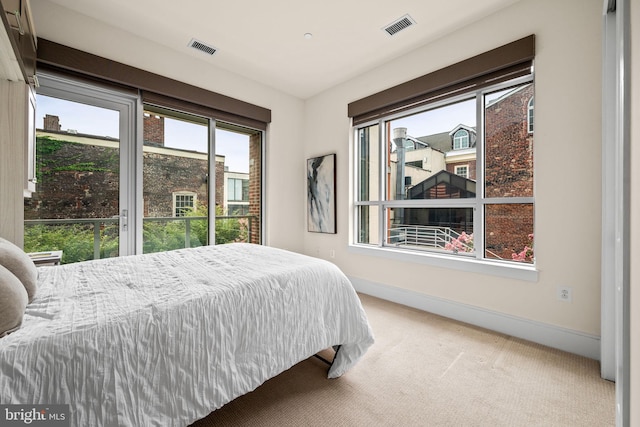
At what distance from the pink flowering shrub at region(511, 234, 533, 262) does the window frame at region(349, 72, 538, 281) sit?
52 millimetres

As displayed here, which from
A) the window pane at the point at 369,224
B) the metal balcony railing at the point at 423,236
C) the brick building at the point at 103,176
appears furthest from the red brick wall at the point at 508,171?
the brick building at the point at 103,176

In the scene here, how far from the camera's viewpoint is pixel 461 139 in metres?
2.86

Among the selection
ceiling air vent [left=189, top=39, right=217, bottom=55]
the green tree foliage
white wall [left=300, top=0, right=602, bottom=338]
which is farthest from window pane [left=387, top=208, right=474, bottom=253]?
ceiling air vent [left=189, top=39, right=217, bottom=55]

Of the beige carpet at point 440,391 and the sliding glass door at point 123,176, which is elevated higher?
the sliding glass door at point 123,176

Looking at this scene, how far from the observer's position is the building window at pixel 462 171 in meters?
2.82

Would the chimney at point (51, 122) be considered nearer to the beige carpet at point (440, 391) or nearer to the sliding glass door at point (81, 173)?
the sliding glass door at point (81, 173)

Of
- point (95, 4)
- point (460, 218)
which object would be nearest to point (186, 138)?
point (95, 4)

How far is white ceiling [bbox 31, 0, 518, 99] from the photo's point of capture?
2.40 m

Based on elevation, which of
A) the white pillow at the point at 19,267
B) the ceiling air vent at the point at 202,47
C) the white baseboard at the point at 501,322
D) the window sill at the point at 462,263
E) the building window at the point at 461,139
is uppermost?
the ceiling air vent at the point at 202,47

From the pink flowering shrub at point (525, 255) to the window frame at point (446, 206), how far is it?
0.17ft

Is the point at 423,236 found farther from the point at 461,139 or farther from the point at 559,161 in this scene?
the point at 559,161

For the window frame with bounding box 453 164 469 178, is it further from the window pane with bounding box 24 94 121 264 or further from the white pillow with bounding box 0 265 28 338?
the window pane with bounding box 24 94 121 264

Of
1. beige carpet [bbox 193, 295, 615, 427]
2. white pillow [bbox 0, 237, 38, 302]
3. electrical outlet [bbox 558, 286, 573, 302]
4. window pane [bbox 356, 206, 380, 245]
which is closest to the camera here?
white pillow [bbox 0, 237, 38, 302]

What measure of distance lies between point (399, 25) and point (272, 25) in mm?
1212
